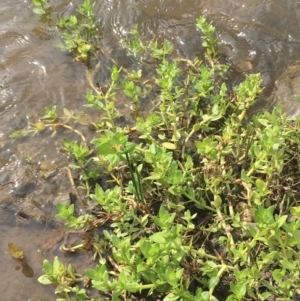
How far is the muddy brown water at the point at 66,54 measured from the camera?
10.2 feet

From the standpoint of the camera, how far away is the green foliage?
2350 millimetres

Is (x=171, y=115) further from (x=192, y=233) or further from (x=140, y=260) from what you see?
(x=140, y=260)

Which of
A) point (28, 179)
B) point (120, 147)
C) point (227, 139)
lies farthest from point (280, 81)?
point (28, 179)

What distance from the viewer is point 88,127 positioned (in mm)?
3297

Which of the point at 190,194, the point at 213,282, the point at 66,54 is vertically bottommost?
the point at 213,282

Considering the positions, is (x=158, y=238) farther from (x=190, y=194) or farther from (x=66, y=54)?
(x=66, y=54)

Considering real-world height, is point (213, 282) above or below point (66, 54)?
below

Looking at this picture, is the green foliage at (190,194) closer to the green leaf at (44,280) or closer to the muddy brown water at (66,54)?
the green leaf at (44,280)

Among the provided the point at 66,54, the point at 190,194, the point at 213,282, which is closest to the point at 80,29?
the point at 66,54

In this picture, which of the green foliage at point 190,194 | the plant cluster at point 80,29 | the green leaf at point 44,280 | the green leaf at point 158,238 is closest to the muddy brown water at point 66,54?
the plant cluster at point 80,29

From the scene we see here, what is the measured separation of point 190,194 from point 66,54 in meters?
1.64

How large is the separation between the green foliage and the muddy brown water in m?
0.17

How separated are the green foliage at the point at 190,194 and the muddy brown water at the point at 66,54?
0.17 m

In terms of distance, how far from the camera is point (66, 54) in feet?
12.1
